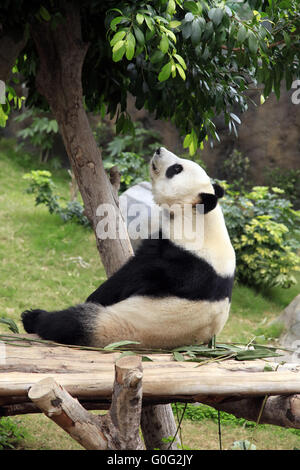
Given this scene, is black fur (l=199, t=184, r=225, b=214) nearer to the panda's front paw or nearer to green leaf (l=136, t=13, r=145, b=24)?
green leaf (l=136, t=13, r=145, b=24)

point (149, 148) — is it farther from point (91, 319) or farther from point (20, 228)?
point (91, 319)

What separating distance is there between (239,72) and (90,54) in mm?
901

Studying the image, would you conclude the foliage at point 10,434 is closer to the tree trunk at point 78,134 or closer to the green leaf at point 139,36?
the tree trunk at point 78,134

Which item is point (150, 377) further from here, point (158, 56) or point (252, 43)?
point (252, 43)

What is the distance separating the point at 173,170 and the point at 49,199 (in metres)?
4.48

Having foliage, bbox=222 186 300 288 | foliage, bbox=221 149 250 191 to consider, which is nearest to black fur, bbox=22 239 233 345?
foliage, bbox=222 186 300 288

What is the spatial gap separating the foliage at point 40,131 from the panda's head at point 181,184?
647 centimetres

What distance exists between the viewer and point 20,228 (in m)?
6.60

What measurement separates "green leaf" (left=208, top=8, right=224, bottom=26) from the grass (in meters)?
3.03

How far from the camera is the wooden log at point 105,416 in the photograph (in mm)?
1466

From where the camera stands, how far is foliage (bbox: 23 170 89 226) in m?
6.72

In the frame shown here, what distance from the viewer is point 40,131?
8.93 m

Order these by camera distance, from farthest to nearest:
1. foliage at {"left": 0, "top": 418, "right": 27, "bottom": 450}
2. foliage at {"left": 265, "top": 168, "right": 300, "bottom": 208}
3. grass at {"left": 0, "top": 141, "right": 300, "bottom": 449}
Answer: foliage at {"left": 265, "top": 168, "right": 300, "bottom": 208} < grass at {"left": 0, "top": 141, "right": 300, "bottom": 449} < foliage at {"left": 0, "top": 418, "right": 27, "bottom": 450}

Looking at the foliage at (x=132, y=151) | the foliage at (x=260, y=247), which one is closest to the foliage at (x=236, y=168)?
the foliage at (x=132, y=151)
